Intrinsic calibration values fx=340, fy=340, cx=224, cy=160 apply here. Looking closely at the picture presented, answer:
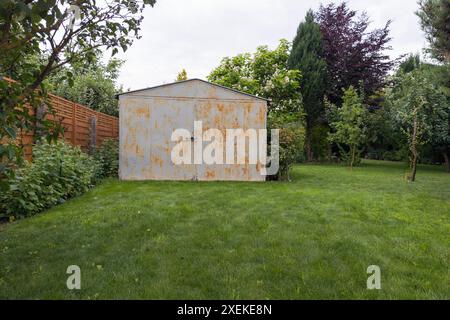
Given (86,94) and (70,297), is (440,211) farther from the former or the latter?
(86,94)

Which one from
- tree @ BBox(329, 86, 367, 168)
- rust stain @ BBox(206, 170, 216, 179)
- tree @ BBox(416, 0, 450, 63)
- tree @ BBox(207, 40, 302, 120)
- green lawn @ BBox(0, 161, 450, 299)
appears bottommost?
green lawn @ BBox(0, 161, 450, 299)

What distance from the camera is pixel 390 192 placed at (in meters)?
7.32

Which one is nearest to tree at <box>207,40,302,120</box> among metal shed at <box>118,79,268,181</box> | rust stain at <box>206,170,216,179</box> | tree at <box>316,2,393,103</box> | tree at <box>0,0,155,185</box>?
tree at <box>316,2,393,103</box>

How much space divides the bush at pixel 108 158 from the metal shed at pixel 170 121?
1.44 ft

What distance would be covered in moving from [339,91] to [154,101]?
494 inches

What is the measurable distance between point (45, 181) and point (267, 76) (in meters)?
14.0

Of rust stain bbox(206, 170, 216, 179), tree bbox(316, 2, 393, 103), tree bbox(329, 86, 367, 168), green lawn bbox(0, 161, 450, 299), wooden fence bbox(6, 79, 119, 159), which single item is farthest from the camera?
tree bbox(316, 2, 393, 103)

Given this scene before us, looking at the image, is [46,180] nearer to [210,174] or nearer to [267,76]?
[210,174]

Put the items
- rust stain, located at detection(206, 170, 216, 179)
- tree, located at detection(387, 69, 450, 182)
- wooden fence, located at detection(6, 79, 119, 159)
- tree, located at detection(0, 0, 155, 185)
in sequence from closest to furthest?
tree, located at detection(0, 0, 155, 185) < wooden fence, located at detection(6, 79, 119, 159) < rust stain, located at detection(206, 170, 216, 179) < tree, located at detection(387, 69, 450, 182)

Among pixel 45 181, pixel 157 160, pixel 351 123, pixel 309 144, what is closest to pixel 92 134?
pixel 157 160

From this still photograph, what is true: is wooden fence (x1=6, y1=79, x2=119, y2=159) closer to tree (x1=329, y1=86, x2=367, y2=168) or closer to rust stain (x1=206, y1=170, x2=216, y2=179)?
rust stain (x1=206, y1=170, x2=216, y2=179)

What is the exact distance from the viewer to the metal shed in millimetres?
8617

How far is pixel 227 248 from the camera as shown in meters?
3.41

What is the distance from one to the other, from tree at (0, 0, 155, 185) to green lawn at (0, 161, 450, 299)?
3.81 feet
